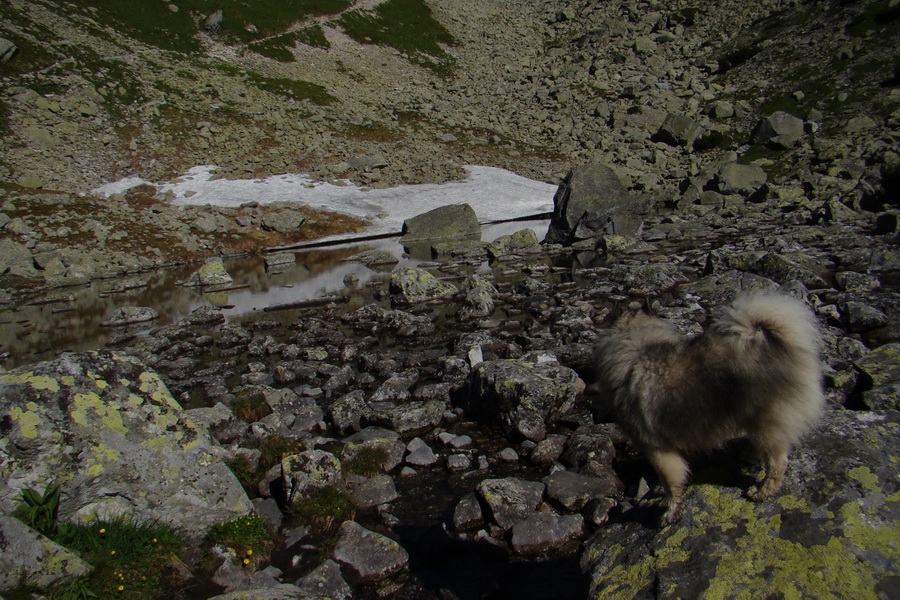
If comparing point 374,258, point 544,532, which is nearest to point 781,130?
point 374,258

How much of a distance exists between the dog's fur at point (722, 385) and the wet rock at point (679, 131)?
5943 centimetres

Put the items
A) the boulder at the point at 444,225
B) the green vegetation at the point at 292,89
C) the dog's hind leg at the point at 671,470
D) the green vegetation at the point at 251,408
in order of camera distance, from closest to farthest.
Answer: the dog's hind leg at the point at 671,470, the green vegetation at the point at 251,408, the boulder at the point at 444,225, the green vegetation at the point at 292,89

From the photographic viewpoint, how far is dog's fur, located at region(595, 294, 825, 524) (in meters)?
3.89

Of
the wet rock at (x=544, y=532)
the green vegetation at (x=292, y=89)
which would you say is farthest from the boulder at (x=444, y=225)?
the green vegetation at (x=292, y=89)

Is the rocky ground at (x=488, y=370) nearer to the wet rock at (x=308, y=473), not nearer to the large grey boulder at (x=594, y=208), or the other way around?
the wet rock at (x=308, y=473)

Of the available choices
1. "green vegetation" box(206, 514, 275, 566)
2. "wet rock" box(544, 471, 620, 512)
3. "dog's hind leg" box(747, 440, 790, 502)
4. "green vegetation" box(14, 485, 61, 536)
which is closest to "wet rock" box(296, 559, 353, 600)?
"green vegetation" box(206, 514, 275, 566)

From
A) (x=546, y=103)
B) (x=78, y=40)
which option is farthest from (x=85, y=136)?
(x=546, y=103)

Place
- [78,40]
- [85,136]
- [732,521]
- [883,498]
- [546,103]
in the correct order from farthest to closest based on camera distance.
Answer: [546,103], [78,40], [85,136], [732,521], [883,498]

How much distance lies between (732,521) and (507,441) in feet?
16.3

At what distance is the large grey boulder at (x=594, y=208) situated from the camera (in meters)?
31.0

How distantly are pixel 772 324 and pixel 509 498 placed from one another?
3943mm

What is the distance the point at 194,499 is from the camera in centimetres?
653

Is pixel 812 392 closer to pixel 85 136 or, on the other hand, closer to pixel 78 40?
pixel 85 136

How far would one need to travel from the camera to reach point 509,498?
22.1ft
